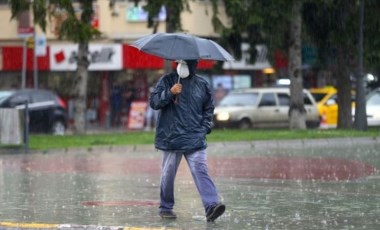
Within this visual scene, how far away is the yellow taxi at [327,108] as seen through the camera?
113 ft

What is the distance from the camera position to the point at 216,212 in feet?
31.7

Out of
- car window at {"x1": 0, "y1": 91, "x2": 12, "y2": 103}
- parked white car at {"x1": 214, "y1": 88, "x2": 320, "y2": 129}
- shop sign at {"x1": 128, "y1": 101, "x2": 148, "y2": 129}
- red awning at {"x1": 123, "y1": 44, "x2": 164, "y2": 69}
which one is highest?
red awning at {"x1": 123, "y1": 44, "x2": 164, "y2": 69}

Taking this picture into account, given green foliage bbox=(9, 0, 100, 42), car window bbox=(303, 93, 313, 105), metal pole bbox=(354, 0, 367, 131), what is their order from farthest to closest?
1. car window bbox=(303, 93, 313, 105)
2. metal pole bbox=(354, 0, 367, 131)
3. green foliage bbox=(9, 0, 100, 42)

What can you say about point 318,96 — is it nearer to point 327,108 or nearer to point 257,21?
point 327,108

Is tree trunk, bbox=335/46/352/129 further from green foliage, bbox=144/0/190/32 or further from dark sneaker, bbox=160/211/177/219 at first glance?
dark sneaker, bbox=160/211/177/219

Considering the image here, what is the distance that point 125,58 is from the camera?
41.9 meters

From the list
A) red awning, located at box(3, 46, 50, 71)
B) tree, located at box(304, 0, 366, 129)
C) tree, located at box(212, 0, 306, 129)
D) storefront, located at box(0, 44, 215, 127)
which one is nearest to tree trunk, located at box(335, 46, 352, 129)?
tree, located at box(304, 0, 366, 129)

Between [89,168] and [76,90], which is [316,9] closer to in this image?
[76,90]

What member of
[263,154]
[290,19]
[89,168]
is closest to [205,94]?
[89,168]

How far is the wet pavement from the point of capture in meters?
10.0

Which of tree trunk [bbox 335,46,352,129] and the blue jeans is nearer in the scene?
the blue jeans

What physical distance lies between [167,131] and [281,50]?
2042cm

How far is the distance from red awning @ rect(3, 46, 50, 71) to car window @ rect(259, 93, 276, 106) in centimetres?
1309

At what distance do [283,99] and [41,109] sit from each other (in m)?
8.69
